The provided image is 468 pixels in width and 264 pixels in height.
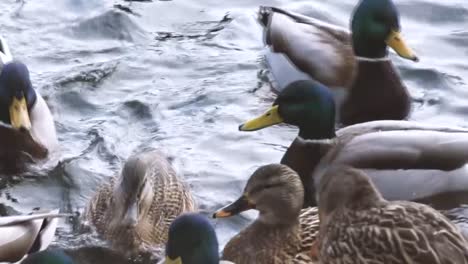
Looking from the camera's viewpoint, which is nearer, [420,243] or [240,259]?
[420,243]

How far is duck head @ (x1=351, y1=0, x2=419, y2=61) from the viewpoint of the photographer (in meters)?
10.6

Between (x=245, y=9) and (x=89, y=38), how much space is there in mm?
1500

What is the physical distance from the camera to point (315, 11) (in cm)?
1287

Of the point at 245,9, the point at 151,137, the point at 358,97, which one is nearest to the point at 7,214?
the point at 151,137

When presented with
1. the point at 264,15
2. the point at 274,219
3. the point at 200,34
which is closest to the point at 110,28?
the point at 200,34

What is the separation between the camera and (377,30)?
10680 millimetres

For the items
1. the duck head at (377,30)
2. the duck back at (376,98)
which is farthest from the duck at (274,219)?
the duck head at (377,30)

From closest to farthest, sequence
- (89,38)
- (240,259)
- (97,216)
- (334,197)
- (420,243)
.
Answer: (420,243)
(334,197)
(240,259)
(97,216)
(89,38)

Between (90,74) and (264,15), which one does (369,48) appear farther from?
(90,74)

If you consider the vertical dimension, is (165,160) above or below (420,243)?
below

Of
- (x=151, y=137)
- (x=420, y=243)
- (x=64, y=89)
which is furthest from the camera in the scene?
(x=64, y=89)

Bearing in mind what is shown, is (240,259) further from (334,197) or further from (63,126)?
(63,126)

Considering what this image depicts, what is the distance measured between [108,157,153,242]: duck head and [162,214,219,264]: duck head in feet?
4.00

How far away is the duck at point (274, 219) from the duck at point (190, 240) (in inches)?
35.0
